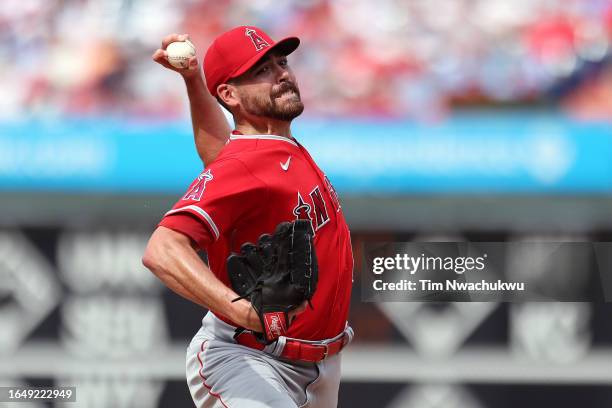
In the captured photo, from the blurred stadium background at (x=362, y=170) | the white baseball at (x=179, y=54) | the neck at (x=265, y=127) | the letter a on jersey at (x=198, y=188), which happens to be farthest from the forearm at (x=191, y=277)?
the blurred stadium background at (x=362, y=170)

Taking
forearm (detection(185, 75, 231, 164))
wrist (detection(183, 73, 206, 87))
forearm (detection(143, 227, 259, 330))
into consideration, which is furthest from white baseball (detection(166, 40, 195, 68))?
forearm (detection(143, 227, 259, 330))

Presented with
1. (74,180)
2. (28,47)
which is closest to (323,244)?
(74,180)

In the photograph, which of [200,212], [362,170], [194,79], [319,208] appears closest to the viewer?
[200,212]

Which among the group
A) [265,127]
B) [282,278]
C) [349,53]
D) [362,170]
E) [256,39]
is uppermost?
[256,39]

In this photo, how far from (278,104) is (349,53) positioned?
208 centimetres

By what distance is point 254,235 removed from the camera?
2801mm

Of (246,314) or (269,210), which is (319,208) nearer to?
(269,210)

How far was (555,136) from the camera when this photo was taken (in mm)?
4711

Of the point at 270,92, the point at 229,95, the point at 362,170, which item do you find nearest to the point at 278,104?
the point at 270,92

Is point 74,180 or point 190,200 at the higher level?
point 190,200

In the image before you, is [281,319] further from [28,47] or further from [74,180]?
[28,47]

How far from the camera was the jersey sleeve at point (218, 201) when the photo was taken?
8.48 ft

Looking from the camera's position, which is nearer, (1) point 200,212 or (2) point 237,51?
(1) point 200,212

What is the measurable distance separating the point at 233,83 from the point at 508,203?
2.04 meters
